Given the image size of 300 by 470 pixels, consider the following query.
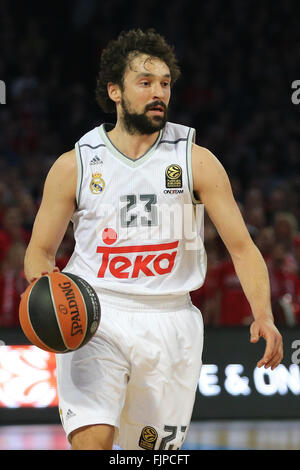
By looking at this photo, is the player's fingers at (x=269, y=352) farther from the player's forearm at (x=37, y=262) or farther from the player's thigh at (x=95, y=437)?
the player's forearm at (x=37, y=262)

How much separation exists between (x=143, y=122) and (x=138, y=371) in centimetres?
117

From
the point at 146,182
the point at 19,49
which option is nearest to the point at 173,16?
the point at 19,49

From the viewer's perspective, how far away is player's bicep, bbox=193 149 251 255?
4.20 meters

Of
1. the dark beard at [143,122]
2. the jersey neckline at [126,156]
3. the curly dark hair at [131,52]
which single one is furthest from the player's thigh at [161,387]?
the curly dark hair at [131,52]

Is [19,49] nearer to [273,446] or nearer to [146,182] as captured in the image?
[273,446]

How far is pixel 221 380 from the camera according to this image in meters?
7.89

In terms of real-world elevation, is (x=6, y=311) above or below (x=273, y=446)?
above

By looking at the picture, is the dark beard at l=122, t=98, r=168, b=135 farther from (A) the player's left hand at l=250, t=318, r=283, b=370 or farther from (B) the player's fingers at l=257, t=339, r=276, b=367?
(B) the player's fingers at l=257, t=339, r=276, b=367

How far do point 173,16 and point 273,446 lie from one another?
9.96 m

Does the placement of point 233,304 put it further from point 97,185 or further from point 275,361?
point 275,361

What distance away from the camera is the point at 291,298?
30.0 ft

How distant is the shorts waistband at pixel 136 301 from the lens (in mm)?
4219

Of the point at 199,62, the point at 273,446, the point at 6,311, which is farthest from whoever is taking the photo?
the point at 199,62

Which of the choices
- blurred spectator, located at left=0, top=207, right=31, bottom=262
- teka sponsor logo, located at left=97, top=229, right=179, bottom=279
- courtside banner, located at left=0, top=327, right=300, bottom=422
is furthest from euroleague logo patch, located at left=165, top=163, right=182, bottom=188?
blurred spectator, located at left=0, top=207, right=31, bottom=262
